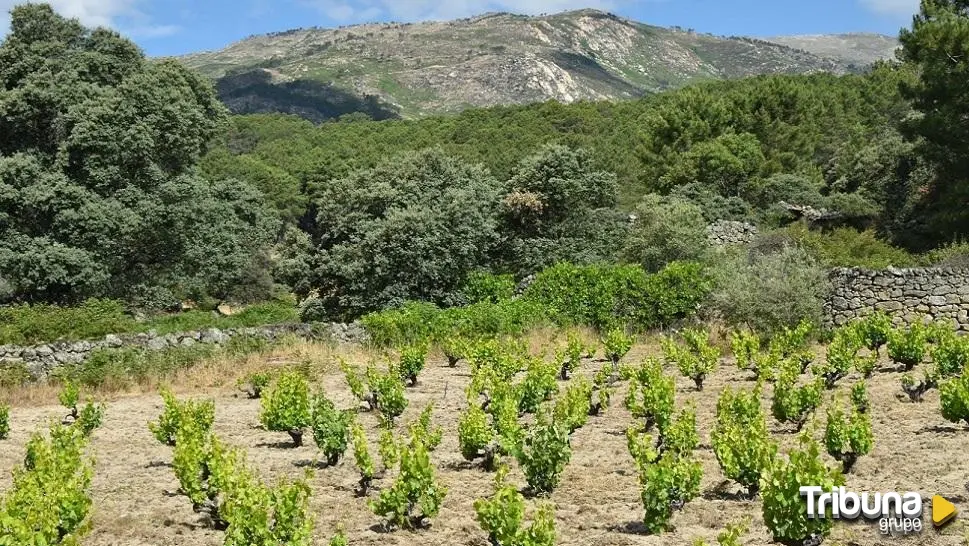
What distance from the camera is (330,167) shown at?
68.5m

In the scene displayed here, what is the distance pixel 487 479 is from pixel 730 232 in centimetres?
2407

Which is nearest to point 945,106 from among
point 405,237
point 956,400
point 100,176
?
point 405,237

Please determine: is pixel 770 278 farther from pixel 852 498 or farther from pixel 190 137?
pixel 190 137

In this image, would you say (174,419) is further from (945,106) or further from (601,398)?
(945,106)

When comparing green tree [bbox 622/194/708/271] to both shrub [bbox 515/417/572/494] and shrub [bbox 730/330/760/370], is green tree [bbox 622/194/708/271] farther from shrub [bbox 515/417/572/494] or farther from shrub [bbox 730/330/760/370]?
shrub [bbox 515/417/572/494]

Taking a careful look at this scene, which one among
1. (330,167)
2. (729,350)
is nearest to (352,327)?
(729,350)

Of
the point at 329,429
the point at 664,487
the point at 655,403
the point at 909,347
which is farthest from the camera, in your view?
the point at 909,347

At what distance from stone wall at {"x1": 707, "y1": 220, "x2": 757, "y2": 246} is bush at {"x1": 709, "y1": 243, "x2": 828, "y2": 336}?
9.73 meters

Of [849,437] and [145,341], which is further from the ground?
[849,437]

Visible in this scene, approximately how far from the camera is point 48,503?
6.98m

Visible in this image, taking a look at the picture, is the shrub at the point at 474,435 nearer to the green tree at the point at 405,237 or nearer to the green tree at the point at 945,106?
the green tree at the point at 405,237

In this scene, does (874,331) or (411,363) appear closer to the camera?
(411,363)

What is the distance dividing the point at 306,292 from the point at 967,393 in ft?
76.4

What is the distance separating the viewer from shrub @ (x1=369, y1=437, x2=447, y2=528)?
771 cm
